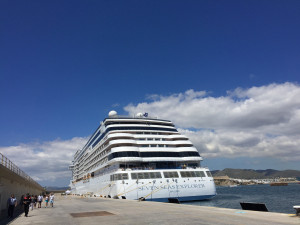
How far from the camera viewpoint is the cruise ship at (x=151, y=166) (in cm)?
3262

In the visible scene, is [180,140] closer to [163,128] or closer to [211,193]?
[163,128]

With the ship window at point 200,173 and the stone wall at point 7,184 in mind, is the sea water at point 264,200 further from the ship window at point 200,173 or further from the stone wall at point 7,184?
the stone wall at point 7,184

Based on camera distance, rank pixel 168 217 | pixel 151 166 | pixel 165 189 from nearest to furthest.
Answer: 1. pixel 168 217
2. pixel 165 189
3. pixel 151 166

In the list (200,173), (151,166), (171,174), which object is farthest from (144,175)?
(200,173)

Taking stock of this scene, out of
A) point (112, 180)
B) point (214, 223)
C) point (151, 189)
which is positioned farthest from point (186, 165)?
point (214, 223)

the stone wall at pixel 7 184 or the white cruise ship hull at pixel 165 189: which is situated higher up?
the stone wall at pixel 7 184

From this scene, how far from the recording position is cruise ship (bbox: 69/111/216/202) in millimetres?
32625

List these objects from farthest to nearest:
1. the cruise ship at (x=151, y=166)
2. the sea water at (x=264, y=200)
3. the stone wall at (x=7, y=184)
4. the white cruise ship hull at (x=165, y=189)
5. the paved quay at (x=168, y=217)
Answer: the sea water at (x=264, y=200)
the cruise ship at (x=151, y=166)
the white cruise ship hull at (x=165, y=189)
the stone wall at (x=7, y=184)
the paved quay at (x=168, y=217)

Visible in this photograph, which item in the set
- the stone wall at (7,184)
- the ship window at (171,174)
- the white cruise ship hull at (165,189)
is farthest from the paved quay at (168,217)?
the ship window at (171,174)

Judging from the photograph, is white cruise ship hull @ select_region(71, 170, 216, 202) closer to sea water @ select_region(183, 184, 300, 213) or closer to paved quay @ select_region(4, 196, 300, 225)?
sea water @ select_region(183, 184, 300, 213)

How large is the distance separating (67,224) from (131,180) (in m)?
20.5

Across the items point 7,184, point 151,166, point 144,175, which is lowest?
point 144,175

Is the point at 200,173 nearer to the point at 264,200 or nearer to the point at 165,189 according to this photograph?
the point at 165,189

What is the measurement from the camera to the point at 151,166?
37.6 m
